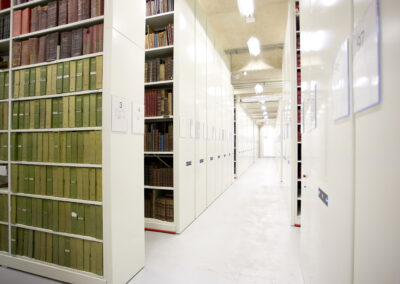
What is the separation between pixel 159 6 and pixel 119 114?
2.11 metres

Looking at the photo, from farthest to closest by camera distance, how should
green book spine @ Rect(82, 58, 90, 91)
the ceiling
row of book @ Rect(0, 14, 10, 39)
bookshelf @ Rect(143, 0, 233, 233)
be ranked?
1. the ceiling
2. bookshelf @ Rect(143, 0, 233, 233)
3. row of book @ Rect(0, 14, 10, 39)
4. green book spine @ Rect(82, 58, 90, 91)

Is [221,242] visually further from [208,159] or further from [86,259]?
[208,159]

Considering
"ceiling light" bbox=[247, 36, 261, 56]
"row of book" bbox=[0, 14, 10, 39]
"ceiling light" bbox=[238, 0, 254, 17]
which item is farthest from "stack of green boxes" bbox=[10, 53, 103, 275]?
"ceiling light" bbox=[247, 36, 261, 56]

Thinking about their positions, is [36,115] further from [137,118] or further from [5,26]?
[5,26]

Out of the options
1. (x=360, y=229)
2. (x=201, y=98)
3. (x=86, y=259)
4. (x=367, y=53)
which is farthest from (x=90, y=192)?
(x=201, y=98)

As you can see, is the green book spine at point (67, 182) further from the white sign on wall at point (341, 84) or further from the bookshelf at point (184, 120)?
the white sign on wall at point (341, 84)

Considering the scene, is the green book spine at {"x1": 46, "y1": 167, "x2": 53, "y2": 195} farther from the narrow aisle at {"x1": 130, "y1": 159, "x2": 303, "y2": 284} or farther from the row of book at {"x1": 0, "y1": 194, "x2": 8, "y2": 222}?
the narrow aisle at {"x1": 130, "y1": 159, "x2": 303, "y2": 284}

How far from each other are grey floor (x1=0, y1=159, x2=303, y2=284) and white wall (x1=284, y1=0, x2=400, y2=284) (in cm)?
86

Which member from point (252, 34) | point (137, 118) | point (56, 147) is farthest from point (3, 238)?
→ point (252, 34)

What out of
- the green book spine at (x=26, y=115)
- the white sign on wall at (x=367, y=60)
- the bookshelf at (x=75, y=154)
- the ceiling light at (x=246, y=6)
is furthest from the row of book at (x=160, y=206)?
the ceiling light at (x=246, y=6)

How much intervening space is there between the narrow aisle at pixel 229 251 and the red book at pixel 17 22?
9.08ft

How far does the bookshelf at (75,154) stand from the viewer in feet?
5.76

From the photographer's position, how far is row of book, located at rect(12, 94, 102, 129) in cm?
182

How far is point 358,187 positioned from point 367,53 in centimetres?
41
